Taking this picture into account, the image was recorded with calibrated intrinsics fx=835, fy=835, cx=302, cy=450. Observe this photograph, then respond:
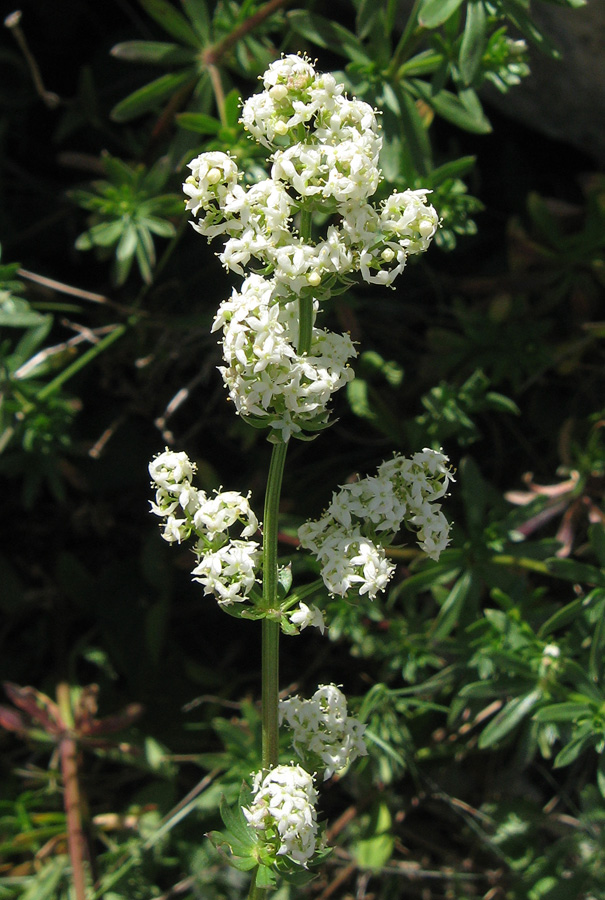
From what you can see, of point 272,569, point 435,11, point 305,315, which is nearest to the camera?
point 305,315

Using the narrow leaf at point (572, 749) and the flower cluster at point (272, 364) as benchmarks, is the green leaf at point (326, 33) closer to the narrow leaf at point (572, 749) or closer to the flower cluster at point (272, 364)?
the flower cluster at point (272, 364)

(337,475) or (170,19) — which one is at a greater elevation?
(170,19)

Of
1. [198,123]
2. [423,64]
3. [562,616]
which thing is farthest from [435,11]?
[562,616]

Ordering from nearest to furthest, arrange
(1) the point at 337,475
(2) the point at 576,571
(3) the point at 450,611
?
(2) the point at 576,571
(3) the point at 450,611
(1) the point at 337,475

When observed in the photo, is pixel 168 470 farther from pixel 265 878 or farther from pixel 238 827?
pixel 265 878

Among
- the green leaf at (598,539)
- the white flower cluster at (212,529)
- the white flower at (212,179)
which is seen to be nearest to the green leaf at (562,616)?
the green leaf at (598,539)

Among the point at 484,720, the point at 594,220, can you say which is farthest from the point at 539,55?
the point at 484,720

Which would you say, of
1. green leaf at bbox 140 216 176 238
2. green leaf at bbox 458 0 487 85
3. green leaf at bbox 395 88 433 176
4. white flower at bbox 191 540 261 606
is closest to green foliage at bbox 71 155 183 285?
green leaf at bbox 140 216 176 238
